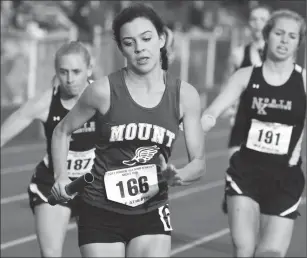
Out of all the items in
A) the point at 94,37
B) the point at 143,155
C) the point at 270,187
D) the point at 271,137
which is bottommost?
A: the point at 94,37

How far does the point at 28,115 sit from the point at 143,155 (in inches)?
63.4

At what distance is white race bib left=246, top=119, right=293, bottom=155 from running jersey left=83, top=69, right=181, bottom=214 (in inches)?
56.7

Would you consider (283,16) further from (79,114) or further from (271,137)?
(79,114)

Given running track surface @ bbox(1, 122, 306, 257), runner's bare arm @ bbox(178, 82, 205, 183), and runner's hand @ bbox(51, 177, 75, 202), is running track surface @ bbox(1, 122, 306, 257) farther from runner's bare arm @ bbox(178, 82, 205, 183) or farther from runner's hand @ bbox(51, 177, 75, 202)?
runner's hand @ bbox(51, 177, 75, 202)

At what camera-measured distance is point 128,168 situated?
4.32m

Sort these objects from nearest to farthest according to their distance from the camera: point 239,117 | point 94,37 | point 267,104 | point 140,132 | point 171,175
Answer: point 171,175, point 140,132, point 267,104, point 239,117, point 94,37

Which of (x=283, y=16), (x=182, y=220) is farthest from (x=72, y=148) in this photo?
(x=182, y=220)

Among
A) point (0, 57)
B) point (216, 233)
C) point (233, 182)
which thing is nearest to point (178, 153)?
point (0, 57)

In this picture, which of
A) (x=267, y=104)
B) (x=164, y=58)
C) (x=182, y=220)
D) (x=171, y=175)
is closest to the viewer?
(x=171, y=175)

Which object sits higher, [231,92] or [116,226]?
[231,92]

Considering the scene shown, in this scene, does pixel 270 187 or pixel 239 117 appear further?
pixel 239 117

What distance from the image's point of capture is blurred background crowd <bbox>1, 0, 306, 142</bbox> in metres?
15.7

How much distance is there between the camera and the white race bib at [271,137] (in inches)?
223

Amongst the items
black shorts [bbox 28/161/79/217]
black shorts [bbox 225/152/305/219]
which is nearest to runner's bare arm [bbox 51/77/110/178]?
black shorts [bbox 28/161/79/217]
